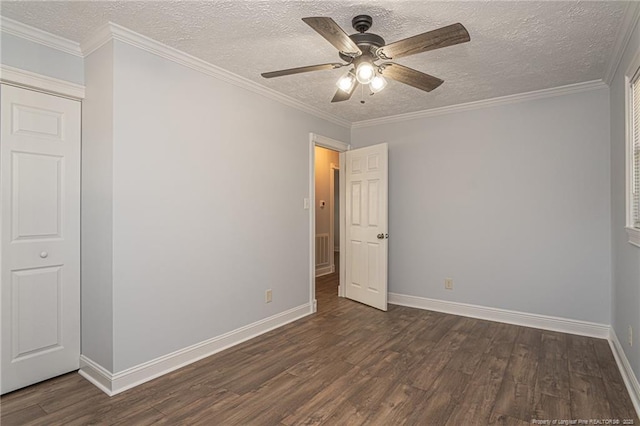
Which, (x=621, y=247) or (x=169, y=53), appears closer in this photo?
(x=169, y=53)

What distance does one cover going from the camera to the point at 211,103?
9.84 ft

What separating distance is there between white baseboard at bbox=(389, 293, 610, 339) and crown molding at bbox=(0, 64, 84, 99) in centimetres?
405

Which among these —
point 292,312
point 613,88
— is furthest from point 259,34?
point 613,88

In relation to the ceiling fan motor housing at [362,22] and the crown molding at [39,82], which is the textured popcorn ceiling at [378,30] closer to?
the ceiling fan motor housing at [362,22]

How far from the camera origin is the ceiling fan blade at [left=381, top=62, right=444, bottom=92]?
226cm

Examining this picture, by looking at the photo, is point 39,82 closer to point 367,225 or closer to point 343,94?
point 343,94

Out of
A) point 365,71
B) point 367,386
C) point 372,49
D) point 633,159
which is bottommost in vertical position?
point 367,386

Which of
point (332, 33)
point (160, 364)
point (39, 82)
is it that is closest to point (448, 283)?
point (160, 364)

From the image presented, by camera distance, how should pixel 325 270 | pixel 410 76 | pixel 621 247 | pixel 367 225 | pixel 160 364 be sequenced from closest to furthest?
pixel 410 76, pixel 160 364, pixel 621 247, pixel 367 225, pixel 325 270

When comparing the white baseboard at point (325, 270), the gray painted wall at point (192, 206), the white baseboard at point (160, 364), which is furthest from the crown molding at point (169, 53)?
the white baseboard at point (325, 270)

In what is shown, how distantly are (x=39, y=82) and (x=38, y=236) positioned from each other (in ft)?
3.55

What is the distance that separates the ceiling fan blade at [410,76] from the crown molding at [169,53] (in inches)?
58.0

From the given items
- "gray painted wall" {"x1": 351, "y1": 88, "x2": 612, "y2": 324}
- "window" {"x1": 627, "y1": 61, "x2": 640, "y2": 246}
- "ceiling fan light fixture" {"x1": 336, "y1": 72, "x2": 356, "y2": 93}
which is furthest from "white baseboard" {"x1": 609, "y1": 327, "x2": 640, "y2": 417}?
"ceiling fan light fixture" {"x1": 336, "y1": 72, "x2": 356, "y2": 93}

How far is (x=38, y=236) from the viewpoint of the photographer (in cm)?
247
